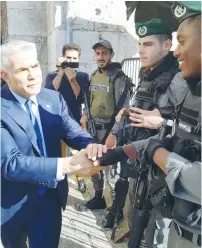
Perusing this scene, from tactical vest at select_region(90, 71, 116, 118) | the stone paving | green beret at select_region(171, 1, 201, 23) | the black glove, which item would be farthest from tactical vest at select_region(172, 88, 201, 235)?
tactical vest at select_region(90, 71, 116, 118)

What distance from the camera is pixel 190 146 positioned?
1319mm

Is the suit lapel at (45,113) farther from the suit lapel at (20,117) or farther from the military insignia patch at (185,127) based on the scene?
the military insignia patch at (185,127)

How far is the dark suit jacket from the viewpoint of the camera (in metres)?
1.66

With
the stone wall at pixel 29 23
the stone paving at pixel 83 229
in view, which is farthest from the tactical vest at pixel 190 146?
the stone wall at pixel 29 23

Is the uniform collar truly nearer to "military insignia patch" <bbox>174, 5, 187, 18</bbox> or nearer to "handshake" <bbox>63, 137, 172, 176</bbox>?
"handshake" <bbox>63, 137, 172, 176</bbox>

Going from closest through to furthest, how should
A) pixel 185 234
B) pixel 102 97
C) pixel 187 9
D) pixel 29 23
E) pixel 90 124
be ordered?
pixel 187 9 → pixel 185 234 → pixel 102 97 → pixel 90 124 → pixel 29 23

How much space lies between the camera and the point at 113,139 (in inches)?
121

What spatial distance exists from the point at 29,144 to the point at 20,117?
0.60ft

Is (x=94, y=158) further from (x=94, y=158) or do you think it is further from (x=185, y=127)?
(x=185, y=127)

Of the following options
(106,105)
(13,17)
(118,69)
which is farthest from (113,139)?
(13,17)

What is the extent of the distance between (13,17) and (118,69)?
350 centimetres

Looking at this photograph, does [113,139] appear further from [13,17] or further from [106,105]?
Answer: [13,17]

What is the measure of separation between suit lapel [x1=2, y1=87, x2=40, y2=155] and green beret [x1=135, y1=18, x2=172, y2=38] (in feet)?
4.34

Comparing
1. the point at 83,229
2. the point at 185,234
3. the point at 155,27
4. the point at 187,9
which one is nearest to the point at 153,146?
the point at 185,234
